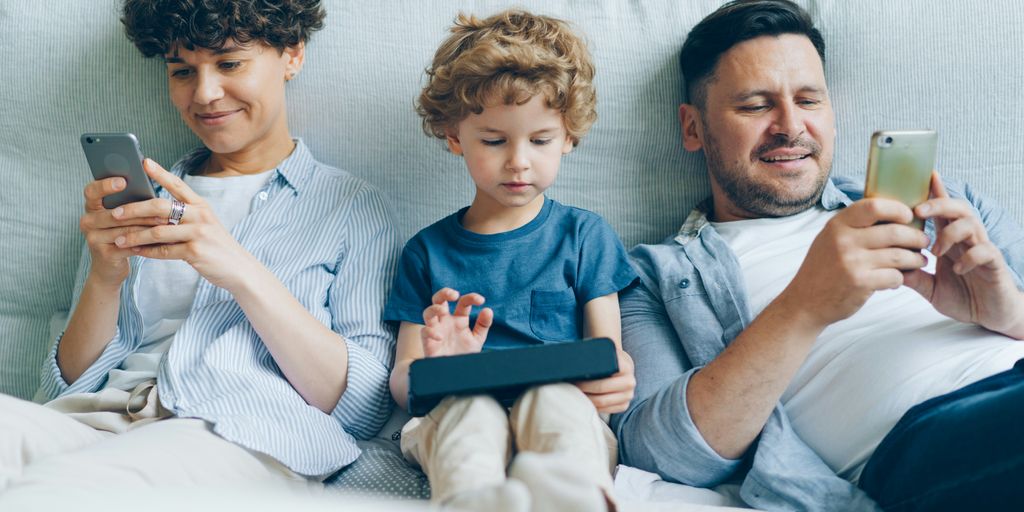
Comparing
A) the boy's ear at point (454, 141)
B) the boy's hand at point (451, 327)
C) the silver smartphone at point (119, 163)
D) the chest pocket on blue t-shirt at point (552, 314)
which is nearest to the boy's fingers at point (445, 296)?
the boy's hand at point (451, 327)

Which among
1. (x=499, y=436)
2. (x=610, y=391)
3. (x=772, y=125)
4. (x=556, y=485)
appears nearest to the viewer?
(x=556, y=485)

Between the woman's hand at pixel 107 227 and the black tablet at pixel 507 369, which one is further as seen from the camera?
the woman's hand at pixel 107 227

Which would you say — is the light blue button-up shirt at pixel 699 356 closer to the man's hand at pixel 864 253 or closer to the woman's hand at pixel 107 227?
the man's hand at pixel 864 253

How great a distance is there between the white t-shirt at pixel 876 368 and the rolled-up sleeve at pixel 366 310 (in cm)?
64

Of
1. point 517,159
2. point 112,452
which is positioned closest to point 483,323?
point 517,159

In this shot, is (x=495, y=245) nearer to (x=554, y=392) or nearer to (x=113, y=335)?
(x=554, y=392)

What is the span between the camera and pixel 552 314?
4.73ft

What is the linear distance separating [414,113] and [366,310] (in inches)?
18.1

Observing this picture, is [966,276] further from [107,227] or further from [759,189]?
[107,227]

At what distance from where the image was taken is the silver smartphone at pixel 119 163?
123cm

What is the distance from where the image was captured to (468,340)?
4.09 feet

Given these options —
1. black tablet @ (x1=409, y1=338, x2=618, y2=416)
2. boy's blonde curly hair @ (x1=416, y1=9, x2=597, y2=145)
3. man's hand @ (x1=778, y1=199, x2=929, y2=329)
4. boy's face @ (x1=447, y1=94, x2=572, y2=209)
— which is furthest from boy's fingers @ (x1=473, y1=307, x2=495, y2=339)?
man's hand @ (x1=778, y1=199, x2=929, y2=329)

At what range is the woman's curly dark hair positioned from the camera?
147cm

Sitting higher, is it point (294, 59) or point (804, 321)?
point (294, 59)
